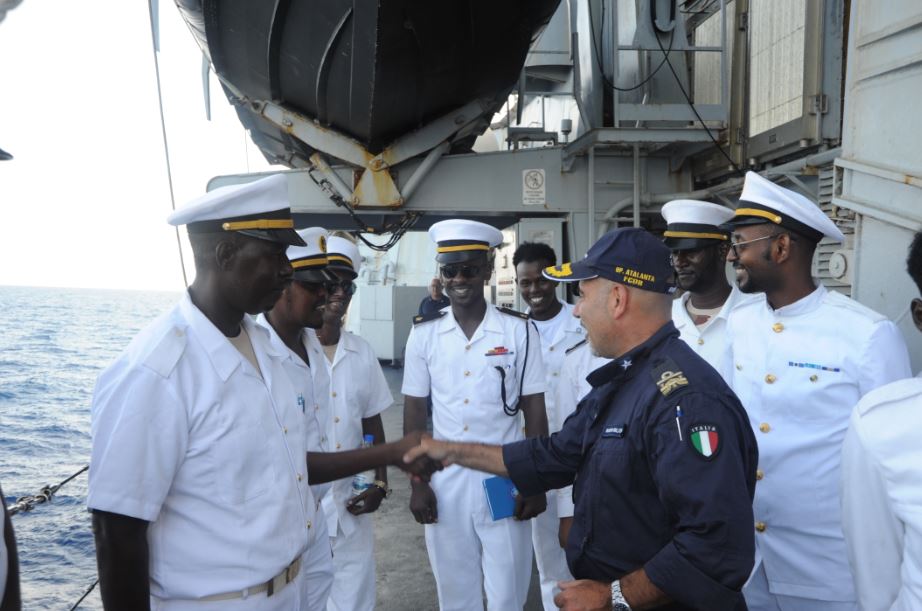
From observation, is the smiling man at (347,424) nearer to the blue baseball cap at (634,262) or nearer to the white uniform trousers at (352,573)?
the white uniform trousers at (352,573)

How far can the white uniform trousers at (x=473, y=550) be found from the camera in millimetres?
3121

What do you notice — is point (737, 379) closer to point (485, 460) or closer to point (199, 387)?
point (485, 460)

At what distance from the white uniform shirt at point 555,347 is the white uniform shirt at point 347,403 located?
101 centimetres

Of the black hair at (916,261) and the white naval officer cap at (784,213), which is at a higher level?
the white naval officer cap at (784,213)

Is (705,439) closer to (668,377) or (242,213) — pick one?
(668,377)

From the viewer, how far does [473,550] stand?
318 cm

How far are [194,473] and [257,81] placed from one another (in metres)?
5.35

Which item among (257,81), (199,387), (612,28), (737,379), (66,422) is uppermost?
(612,28)

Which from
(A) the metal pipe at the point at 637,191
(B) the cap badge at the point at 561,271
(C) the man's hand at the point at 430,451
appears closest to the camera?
(B) the cap badge at the point at 561,271

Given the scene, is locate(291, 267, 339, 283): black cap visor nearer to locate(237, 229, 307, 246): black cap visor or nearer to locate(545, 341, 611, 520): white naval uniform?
locate(237, 229, 307, 246): black cap visor

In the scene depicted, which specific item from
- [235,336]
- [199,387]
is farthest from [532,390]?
[199,387]

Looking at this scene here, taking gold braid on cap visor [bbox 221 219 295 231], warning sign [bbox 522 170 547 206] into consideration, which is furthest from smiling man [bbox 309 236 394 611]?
warning sign [bbox 522 170 547 206]

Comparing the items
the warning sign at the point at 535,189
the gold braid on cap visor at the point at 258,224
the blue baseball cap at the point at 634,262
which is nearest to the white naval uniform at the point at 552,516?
the blue baseball cap at the point at 634,262

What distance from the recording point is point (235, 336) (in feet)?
6.43
